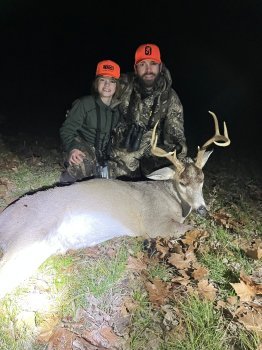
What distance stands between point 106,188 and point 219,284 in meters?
1.87

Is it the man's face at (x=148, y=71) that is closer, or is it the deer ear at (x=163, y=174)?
the deer ear at (x=163, y=174)

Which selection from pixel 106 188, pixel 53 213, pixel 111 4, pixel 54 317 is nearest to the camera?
pixel 54 317

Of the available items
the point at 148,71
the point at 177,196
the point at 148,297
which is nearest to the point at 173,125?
the point at 148,71

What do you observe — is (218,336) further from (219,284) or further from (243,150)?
(243,150)

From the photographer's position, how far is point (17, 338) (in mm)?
3238

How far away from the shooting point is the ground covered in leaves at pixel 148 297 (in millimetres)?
3260

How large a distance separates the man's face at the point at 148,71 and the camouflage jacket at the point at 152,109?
14 centimetres

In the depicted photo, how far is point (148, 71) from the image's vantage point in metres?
6.80

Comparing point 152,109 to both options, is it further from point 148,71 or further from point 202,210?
point 202,210

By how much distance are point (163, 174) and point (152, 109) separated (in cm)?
159

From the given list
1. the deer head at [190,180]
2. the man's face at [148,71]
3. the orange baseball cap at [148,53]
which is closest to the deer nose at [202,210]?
the deer head at [190,180]

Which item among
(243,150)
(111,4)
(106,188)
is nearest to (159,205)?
(106,188)

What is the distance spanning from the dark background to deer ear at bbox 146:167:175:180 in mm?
6470

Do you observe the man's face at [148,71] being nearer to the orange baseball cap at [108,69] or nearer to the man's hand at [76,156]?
the orange baseball cap at [108,69]
